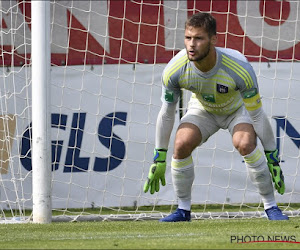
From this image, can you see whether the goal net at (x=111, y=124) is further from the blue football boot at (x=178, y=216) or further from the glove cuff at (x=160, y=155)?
the glove cuff at (x=160, y=155)

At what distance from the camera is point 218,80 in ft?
21.7

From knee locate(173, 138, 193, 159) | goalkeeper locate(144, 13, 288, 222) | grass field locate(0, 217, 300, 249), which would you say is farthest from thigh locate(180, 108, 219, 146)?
grass field locate(0, 217, 300, 249)

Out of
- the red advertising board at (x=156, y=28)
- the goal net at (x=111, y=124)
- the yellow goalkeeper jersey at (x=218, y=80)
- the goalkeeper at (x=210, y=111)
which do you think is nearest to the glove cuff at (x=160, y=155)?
the goalkeeper at (x=210, y=111)

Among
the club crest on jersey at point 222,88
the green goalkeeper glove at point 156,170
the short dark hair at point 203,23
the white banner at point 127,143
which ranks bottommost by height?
the white banner at point 127,143

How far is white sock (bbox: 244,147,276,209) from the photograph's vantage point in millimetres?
6754

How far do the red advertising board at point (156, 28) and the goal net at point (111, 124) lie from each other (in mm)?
17

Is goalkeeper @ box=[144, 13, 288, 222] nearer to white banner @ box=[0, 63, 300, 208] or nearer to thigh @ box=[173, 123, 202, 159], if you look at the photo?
thigh @ box=[173, 123, 202, 159]

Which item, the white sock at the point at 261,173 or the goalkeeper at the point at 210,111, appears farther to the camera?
the white sock at the point at 261,173

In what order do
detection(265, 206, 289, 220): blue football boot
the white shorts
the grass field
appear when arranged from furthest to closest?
1. the white shorts
2. detection(265, 206, 289, 220): blue football boot
3. the grass field

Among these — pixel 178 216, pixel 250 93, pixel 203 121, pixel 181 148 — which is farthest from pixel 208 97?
pixel 178 216

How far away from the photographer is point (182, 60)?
662 cm

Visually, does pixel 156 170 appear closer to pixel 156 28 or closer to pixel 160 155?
pixel 160 155

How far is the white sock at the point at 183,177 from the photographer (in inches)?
272

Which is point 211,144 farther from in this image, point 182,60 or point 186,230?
point 186,230
